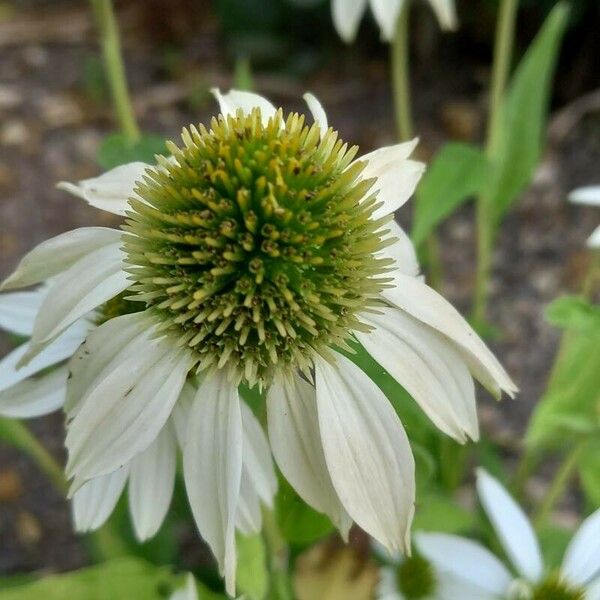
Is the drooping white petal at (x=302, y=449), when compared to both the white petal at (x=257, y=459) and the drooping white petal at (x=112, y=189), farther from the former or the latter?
the drooping white petal at (x=112, y=189)

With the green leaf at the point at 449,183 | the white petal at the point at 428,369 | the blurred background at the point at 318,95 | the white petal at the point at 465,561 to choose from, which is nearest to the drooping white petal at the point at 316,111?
the white petal at the point at 428,369

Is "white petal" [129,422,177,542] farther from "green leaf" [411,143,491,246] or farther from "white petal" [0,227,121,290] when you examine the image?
"green leaf" [411,143,491,246]

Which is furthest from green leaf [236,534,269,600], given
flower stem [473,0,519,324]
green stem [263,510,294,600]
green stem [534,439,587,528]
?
flower stem [473,0,519,324]

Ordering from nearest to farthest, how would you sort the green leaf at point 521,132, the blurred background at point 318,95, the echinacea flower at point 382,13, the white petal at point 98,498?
the white petal at point 98,498, the echinacea flower at point 382,13, the green leaf at point 521,132, the blurred background at point 318,95

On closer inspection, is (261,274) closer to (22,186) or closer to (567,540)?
(567,540)

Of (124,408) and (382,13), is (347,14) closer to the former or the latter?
(382,13)

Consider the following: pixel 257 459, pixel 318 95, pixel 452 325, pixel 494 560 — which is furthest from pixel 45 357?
pixel 318 95

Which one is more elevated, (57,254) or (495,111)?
(495,111)
